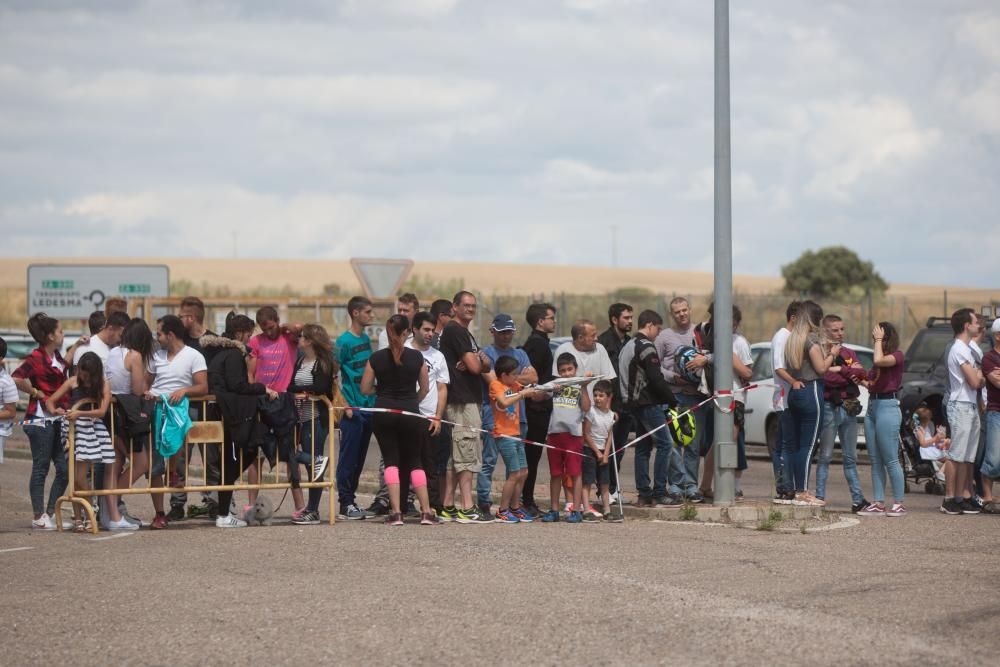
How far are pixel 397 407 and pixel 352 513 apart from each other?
1396mm

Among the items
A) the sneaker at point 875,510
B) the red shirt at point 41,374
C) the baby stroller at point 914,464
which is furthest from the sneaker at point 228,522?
the baby stroller at point 914,464

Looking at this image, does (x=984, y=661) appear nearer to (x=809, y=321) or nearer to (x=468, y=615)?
(x=468, y=615)

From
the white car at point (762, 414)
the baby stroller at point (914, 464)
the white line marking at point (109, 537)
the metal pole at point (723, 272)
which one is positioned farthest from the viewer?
the white car at point (762, 414)

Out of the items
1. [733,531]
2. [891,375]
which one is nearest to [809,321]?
[891,375]

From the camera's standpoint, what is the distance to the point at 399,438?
41.4 feet

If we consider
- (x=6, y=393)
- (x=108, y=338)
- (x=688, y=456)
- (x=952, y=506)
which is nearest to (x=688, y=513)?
(x=688, y=456)

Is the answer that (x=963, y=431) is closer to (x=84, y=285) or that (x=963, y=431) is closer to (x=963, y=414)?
(x=963, y=414)

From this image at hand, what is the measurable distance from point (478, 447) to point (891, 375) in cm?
401

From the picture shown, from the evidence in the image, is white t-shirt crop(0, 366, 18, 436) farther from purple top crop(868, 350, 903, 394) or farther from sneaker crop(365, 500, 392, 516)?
purple top crop(868, 350, 903, 394)

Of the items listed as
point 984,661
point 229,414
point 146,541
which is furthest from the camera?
point 229,414

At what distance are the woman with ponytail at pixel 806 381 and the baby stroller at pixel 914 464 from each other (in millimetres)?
2896

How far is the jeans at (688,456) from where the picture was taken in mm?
13883

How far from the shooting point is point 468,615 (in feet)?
27.0

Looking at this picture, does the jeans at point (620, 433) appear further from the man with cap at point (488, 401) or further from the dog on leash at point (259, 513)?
the dog on leash at point (259, 513)
